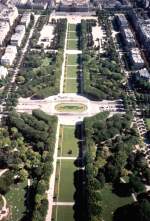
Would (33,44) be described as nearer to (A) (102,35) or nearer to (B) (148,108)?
(A) (102,35)

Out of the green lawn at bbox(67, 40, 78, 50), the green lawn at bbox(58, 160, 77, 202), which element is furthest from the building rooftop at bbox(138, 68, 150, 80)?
the green lawn at bbox(58, 160, 77, 202)

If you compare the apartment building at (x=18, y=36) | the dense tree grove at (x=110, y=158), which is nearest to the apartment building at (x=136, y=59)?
the dense tree grove at (x=110, y=158)

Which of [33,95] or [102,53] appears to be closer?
[33,95]

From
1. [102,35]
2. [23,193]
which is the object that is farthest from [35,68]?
[23,193]

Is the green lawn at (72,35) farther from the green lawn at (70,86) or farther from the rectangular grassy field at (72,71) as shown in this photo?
the green lawn at (70,86)

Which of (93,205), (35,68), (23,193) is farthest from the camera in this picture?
(35,68)

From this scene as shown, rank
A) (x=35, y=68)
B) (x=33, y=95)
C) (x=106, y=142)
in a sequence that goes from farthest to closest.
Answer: (x=35, y=68) < (x=33, y=95) < (x=106, y=142)

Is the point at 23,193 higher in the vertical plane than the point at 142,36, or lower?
lower
